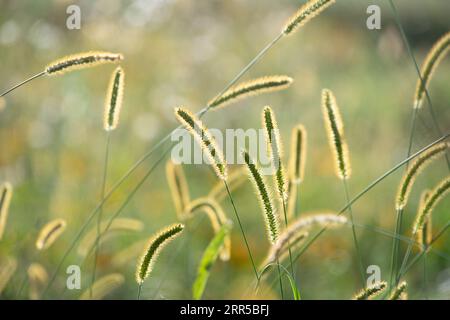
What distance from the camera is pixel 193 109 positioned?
3.05 meters

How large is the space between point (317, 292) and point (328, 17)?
2656mm

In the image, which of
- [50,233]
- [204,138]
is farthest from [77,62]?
[50,233]

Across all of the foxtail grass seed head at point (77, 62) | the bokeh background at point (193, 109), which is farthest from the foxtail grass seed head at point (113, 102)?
the bokeh background at point (193, 109)

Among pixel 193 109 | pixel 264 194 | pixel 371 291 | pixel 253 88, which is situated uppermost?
pixel 193 109

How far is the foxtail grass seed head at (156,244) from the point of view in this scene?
1.08m

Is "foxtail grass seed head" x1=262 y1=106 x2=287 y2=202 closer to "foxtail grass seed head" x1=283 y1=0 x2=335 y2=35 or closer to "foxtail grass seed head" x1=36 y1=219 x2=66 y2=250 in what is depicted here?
"foxtail grass seed head" x1=283 y1=0 x2=335 y2=35

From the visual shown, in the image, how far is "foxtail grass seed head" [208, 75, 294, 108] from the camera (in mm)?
1228

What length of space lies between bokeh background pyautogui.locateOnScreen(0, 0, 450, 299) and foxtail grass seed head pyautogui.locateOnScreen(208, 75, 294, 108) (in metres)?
0.78

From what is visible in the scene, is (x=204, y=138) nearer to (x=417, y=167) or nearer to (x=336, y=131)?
(x=336, y=131)

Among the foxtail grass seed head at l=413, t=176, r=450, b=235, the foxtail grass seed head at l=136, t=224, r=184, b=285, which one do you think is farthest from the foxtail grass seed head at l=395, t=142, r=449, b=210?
the foxtail grass seed head at l=136, t=224, r=184, b=285

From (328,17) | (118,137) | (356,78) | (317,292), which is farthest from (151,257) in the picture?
(328,17)

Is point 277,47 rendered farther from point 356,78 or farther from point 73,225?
point 73,225

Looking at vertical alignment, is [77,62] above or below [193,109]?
below

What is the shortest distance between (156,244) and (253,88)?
341mm
